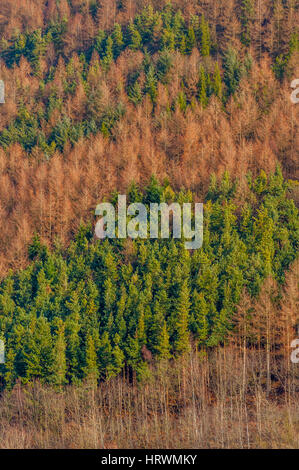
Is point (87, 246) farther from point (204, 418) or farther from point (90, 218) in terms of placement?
point (204, 418)

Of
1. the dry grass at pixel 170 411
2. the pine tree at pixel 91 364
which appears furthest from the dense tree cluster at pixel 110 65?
the dry grass at pixel 170 411

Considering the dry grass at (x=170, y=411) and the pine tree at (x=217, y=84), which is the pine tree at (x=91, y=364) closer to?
the dry grass at (x=170, y=411)

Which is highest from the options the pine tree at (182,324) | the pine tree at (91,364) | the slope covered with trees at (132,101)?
the slope covered with trees at (132,101)

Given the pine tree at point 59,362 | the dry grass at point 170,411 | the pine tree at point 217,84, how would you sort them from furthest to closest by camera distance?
the pine tree at point 217,84, the pine tree at point 59,362, the dry grass at point 170,411

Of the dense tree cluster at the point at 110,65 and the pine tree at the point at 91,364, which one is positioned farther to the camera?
the dense tree cluster at the point at 110,65

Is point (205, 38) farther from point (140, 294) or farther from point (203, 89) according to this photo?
point (140, 294)

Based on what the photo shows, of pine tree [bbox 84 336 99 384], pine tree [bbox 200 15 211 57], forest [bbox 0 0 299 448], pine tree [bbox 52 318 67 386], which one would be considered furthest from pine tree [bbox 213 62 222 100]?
pine tree [bbox 52 318 67 386]

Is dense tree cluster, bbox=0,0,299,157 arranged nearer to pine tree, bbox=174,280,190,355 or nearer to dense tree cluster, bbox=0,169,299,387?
dense tree cluster, bbox=0,169,299,387
